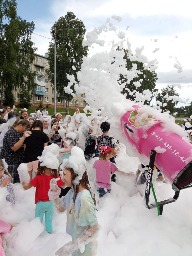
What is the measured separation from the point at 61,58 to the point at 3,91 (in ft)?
24.6

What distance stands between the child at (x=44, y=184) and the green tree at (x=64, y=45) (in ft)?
102

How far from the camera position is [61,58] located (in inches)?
1484

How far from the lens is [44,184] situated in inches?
195

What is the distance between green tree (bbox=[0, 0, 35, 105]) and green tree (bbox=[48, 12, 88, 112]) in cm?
396

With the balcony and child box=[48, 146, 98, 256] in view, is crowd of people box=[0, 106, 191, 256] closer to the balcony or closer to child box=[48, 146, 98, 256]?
child box=[48, 146, 98, 256]

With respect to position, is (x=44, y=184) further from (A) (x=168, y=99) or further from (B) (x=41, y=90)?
(B) (x=41, y=90)

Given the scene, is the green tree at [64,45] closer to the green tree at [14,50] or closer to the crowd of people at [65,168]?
the green tree at [14,50]

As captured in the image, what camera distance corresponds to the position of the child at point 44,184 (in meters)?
4.87

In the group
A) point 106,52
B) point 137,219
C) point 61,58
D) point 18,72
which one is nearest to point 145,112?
point 137,219

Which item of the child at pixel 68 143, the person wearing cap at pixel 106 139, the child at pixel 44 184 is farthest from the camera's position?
the child at pixel 68 143

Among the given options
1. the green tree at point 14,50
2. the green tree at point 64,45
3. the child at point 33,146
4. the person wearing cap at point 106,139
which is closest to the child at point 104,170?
the person wearing cap at point 106,139

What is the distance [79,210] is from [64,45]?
36.6m

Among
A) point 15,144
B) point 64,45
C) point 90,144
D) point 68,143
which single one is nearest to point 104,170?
point 68,143

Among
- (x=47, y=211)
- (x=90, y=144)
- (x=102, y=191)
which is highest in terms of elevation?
(x=90, y=144)
